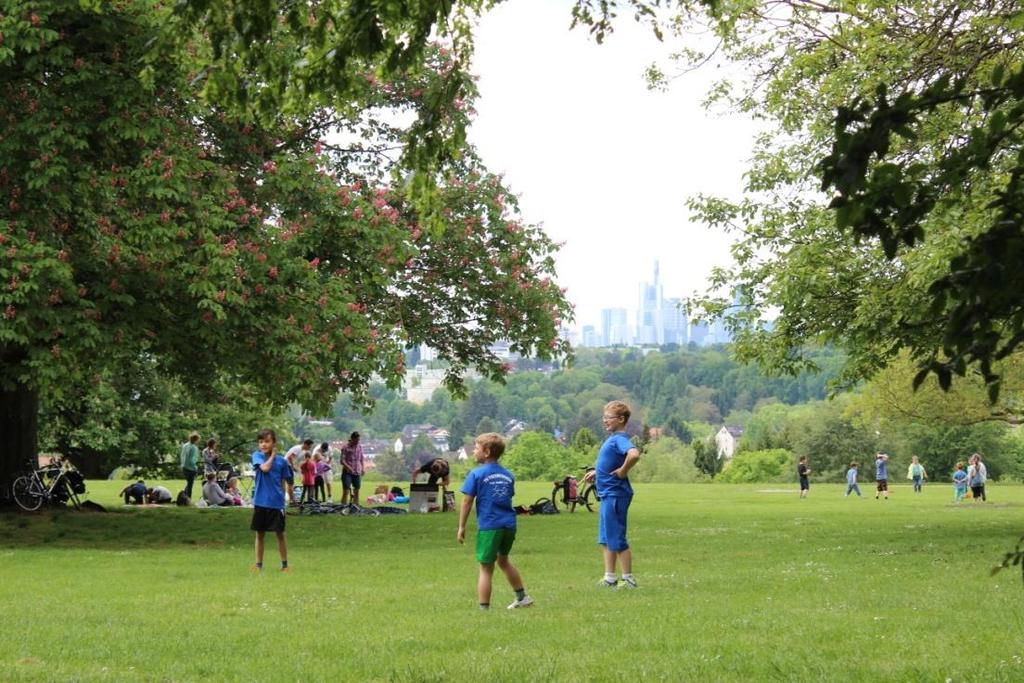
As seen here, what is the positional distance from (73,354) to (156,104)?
4183mm

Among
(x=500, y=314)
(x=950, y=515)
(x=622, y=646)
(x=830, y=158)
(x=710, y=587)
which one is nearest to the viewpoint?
(x=830, y=158)

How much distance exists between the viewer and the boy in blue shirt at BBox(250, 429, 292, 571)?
16203 mm

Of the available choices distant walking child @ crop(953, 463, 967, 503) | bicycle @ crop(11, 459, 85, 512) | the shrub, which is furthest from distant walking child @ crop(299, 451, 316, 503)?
the shrub

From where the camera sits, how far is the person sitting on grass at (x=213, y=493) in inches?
1300

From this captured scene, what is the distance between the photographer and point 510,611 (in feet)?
37.4

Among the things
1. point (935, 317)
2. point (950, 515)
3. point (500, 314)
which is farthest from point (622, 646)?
point (950, 515)

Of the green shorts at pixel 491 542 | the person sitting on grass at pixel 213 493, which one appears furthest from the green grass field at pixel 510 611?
the person sitting on grass at pixel 213 493

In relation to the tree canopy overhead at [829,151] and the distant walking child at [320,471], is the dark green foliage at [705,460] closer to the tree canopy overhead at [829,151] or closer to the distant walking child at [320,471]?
the distant walking child at [320,471]

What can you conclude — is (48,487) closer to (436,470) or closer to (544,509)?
(436,470)

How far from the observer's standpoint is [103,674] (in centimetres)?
830

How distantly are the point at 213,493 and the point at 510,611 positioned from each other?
23.1 m

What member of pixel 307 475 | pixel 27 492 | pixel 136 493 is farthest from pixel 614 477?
pixel 136 493

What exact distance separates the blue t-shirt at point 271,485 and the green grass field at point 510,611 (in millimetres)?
905

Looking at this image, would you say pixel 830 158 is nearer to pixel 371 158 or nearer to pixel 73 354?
pixel 73 354
